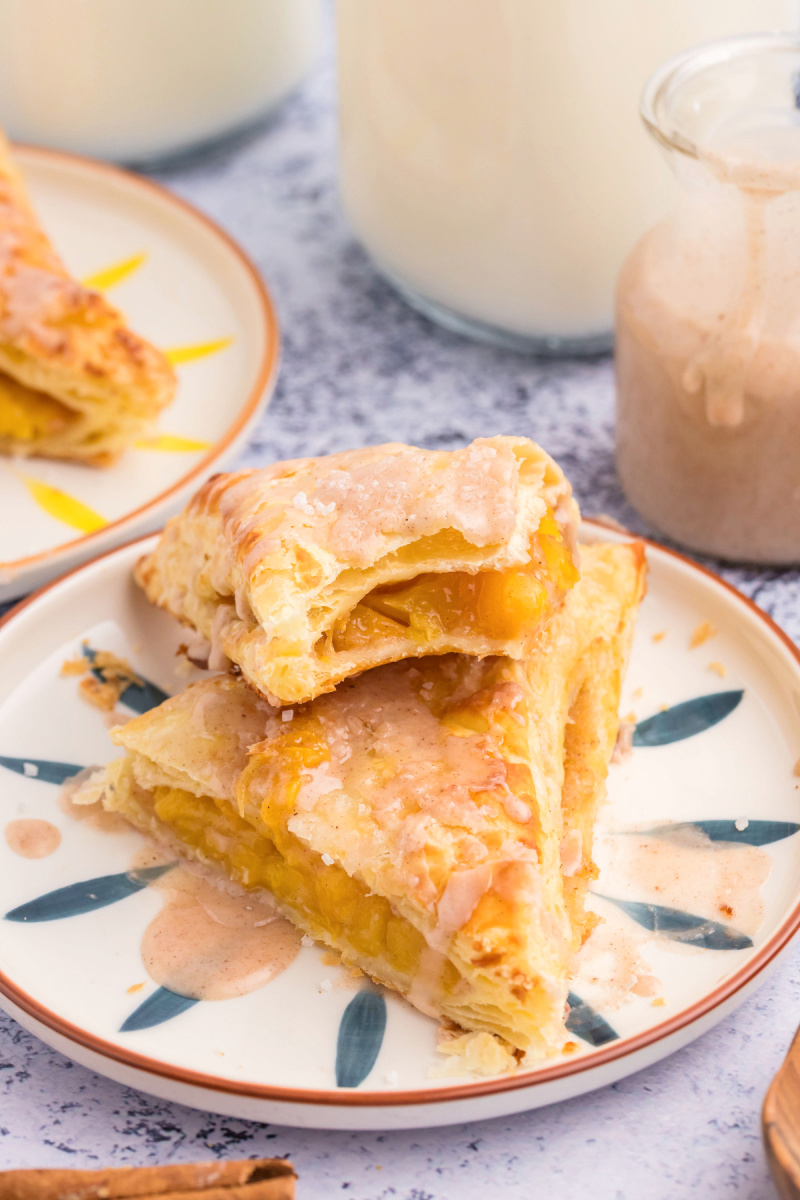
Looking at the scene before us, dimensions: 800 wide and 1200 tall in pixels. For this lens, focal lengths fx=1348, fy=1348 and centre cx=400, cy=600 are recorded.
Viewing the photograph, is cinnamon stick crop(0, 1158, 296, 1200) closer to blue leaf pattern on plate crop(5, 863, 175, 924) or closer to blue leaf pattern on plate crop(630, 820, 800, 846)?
blue leaf pattern on plate crop(5, 863, 175, 924)

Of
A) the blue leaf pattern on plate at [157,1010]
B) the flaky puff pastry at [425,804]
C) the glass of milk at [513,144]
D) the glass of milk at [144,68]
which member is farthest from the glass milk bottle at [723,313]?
the glass of milk at [144,68]

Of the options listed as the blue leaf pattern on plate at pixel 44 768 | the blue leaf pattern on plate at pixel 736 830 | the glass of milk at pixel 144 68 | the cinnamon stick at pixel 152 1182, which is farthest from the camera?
the glass of milk at pixel 144 68

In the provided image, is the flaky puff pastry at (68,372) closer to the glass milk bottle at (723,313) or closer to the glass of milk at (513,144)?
A: the glass of milk at (513,144)

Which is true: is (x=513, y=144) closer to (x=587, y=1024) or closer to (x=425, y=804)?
(x=425, y=804)

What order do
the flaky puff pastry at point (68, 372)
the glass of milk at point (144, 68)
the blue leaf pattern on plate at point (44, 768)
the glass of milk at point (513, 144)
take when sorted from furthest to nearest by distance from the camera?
the glass of milk at point (144, 68)
the flaky puff pastry at point (68, 372)
the glass of milk at point (513, 144)
the blue leaf pattern on plate at point (44, 768)

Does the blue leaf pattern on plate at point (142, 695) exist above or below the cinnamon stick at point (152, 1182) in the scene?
below

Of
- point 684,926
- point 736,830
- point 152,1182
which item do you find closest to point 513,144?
point 736,830

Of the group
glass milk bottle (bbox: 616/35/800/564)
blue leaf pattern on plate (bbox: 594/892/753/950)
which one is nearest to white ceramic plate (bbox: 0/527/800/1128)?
blue leaf pattern on plate (bbox: 594/892/753/950)

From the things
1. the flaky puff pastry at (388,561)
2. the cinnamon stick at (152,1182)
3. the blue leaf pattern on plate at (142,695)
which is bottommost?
the blue leaf pattern on plate at (142,695)

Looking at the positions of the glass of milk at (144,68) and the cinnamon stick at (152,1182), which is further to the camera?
the glass of milk at (144,68)
